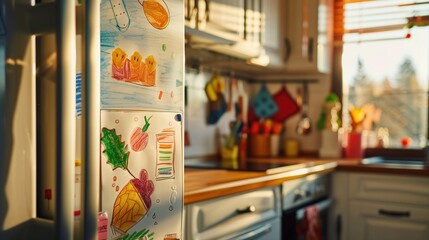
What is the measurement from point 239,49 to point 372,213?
1.08 m

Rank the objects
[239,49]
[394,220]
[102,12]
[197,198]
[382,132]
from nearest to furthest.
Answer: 1. [102,12]
2. [197,198]
3. [239,49]
4. [394,220]
5. [382,132]

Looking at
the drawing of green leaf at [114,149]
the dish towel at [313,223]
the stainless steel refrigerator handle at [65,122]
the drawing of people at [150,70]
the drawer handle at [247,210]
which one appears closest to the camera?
the stainless steel refrigerator handle at [65,122]

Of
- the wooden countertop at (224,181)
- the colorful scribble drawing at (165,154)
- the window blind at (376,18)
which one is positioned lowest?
the wooden countertop at (224,181)

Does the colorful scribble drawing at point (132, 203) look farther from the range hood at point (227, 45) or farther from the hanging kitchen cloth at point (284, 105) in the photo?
the hanging kitchen cloth at point (284, 105)

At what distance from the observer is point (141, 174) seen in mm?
1128

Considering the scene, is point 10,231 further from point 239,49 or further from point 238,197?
point 239,49

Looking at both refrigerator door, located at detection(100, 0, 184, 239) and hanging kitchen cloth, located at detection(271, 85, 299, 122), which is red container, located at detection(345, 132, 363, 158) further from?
refrigerator door, located at detection(100, 0, 184, 239)

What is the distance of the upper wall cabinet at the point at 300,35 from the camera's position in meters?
2.82

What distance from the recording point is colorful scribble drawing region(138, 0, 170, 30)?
1.15m

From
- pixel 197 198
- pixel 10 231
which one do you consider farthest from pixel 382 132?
pixel 10 231

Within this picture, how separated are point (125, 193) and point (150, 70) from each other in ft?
0.96

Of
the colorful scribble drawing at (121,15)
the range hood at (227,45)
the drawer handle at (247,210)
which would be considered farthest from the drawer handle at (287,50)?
the colorful scribble drawing at (121,15)

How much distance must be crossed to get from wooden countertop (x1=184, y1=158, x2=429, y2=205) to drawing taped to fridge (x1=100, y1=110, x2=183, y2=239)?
0.53 feet

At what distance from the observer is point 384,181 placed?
245 cm
